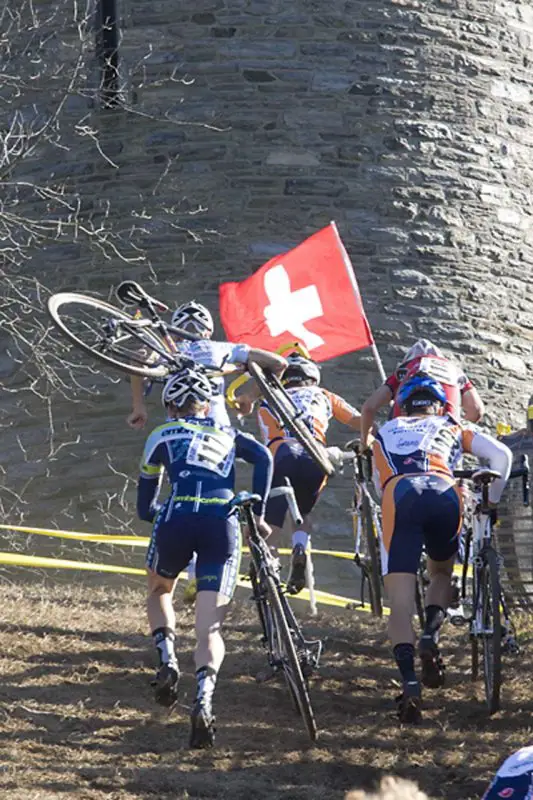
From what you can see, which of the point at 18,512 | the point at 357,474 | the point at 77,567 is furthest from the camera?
the point at 18,512

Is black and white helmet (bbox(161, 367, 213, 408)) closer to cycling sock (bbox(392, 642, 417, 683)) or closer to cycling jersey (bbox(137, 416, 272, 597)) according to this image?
cycling jersey (bbox(137, 416, 272, 597))

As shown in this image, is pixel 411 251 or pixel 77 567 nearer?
pixel 77 567

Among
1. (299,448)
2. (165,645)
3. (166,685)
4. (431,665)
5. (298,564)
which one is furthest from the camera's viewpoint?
(299,448)

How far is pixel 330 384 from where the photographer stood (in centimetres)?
1496

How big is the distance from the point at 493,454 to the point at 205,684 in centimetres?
207

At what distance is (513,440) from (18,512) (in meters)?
5.25

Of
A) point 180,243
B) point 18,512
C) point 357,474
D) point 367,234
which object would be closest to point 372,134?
point 367,234

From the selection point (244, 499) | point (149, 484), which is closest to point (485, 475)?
point (244, 499)

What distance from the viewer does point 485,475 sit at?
841 cm

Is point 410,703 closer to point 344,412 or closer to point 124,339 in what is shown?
point 124,339

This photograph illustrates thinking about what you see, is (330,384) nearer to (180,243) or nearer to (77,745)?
(180,243)

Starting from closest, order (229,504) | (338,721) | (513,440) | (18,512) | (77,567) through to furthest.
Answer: (229,504) < (338,721) < (513,440) < (77,567) < (18,512)

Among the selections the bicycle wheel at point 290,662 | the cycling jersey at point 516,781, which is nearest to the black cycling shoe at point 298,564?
the bicycle wheel at point 290,662

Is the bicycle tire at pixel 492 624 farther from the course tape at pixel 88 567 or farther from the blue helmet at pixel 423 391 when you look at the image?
the course tape at pixel 88 567
